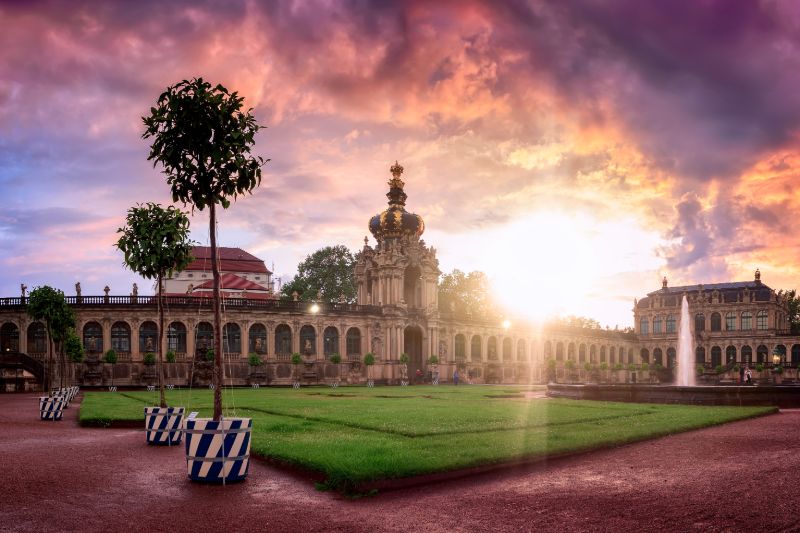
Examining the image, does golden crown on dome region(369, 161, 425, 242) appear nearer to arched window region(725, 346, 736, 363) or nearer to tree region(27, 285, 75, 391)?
tree region(27, 285, 75, 391)

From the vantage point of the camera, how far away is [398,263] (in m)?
78.2

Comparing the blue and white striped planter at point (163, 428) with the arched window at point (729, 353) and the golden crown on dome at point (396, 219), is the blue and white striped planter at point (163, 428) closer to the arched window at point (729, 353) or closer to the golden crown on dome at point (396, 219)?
the golden crown on dome at point (396, 219)

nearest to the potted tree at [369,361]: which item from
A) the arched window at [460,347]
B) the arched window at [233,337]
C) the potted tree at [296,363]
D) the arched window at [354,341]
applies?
the arched window at [354,341]

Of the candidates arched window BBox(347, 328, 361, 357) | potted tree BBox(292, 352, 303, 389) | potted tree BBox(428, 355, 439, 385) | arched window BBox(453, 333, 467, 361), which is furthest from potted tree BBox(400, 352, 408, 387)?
arched window BBox(453, 333, 467, 361)

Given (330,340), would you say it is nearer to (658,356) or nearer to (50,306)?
(50,306)

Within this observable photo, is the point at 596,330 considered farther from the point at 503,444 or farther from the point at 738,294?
the point at 503,444

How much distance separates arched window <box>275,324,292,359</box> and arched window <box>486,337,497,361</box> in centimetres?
3086

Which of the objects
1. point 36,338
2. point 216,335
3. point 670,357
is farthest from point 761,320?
point 216,335

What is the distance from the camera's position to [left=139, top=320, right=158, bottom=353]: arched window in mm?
64750

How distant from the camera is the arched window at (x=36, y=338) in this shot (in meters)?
62.2

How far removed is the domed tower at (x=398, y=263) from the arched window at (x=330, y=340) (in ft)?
22.9

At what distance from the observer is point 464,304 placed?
398ft

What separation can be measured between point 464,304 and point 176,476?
352ft

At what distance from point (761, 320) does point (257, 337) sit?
90.6 metres
